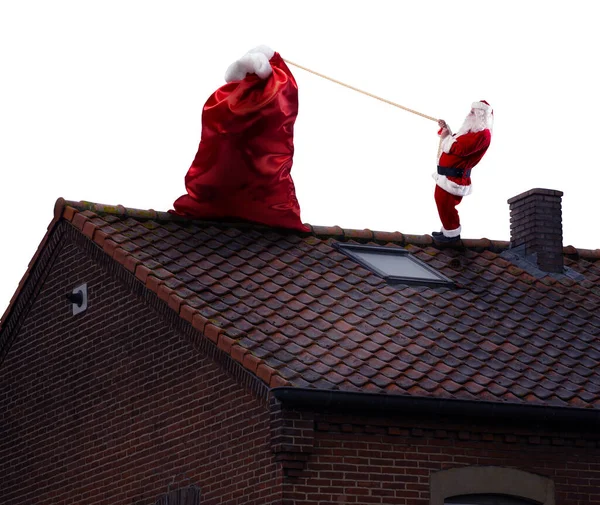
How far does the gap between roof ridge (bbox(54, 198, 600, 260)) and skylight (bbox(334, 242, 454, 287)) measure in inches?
12.2

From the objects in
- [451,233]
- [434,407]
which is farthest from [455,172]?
[434,407]

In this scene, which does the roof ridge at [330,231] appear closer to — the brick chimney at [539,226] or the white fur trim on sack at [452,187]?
the brick chimney at [539,226]

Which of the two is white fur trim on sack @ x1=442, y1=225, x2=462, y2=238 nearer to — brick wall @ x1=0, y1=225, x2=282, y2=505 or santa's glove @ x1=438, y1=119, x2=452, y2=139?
santa's glove @ x1=438, y1=119, x2=452, y2=139

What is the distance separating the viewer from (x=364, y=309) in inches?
704

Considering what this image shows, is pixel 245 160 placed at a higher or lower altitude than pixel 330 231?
higher

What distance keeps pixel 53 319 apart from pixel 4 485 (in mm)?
2552

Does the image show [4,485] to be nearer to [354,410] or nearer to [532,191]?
[354,410]

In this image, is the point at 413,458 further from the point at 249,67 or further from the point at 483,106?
the point at 249,67

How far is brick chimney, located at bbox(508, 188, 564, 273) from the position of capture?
67.8ft

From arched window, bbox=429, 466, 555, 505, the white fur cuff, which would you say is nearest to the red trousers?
the white fur cuff

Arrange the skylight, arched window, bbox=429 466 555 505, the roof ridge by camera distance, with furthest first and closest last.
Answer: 1. the roof ridge
2. the skylight
3. arched window, bbox=429 466 555 505

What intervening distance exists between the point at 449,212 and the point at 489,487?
17.8 feet

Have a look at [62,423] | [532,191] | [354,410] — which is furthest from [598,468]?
[62,423]

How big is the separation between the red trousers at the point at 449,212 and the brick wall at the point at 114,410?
4803 millimetres
